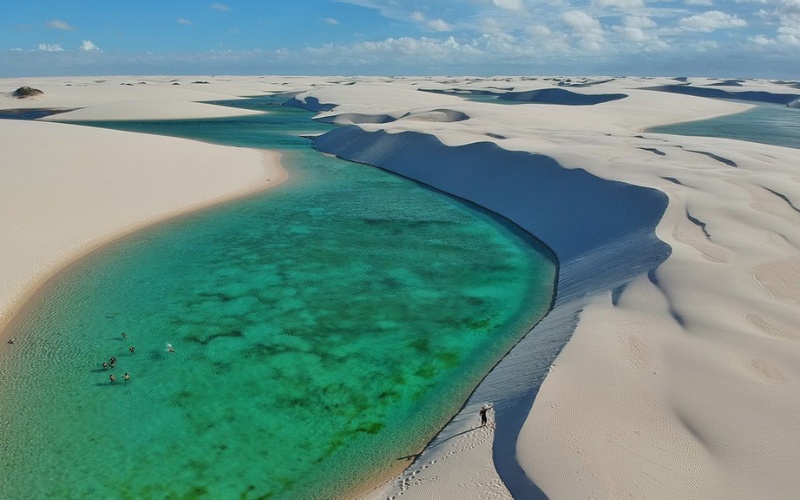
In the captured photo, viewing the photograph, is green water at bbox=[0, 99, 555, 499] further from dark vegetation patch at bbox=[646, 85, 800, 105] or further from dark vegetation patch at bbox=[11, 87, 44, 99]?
dark vegetation patch at bbox=[646, 85, 800, 105]

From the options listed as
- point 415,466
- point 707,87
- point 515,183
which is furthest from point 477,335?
point 707,87

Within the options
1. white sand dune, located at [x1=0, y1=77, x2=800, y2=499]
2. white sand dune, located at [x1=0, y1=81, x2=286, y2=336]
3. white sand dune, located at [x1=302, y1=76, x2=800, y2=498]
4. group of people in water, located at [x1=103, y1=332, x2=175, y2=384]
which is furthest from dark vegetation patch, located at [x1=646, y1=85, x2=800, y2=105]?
group of people in water, located at [x1=103, y1=332, x2=175, y2=384]

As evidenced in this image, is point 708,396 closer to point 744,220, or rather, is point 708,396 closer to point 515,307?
point 515,307

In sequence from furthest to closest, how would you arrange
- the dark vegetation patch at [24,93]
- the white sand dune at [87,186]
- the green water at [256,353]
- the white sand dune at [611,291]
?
1. the dark vegetation patch at [24,93]
2. the white sand dune at [87,186]
3. the green water at [256,353]
4. the white sand dune at [611,291]

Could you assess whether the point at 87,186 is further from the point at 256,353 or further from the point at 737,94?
the point at 737,94

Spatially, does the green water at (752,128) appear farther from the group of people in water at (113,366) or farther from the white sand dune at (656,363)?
the group of people in water at (113,366)

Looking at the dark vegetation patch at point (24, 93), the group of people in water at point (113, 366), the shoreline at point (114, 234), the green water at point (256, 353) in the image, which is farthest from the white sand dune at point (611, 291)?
the dark vegetation patch at point (24, 93)
